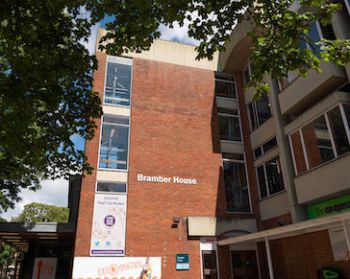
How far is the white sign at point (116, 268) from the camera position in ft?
40.1

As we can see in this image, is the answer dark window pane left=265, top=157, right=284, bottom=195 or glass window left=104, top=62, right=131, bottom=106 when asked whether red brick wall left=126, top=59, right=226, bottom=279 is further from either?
dark window pane left=265, top=157, right=284, bottom=195

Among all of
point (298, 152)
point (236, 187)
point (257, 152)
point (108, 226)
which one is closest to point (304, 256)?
point (298, 152)

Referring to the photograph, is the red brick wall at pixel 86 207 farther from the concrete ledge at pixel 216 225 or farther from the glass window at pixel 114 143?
the concrete ledge at pixel 216 225

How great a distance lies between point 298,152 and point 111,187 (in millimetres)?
8081

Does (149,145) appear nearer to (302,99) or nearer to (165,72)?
(165,72)

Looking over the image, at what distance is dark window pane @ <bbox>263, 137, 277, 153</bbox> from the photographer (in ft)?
48.7

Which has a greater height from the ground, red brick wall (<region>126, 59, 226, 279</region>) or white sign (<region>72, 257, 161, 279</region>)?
red brick wall (<region>126, 59, 226, 279</region>)

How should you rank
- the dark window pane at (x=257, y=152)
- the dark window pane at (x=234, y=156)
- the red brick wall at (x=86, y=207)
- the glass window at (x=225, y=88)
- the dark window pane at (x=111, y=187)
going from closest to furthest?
the red brick wall at (x=86, y=207) → the dark window pane at (x=111, y=187) → the dark window pane at (x=257, y=152) → the dark window pane at (x=234, y=156) → the glass window at (x=225, y=88)

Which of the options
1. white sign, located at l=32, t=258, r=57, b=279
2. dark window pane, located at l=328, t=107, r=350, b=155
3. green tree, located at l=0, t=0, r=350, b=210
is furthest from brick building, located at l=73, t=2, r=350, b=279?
white sign, located at l=32, t=258, r=57, b=279

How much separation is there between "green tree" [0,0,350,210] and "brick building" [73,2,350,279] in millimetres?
4847

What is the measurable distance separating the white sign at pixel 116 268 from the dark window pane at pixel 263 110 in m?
8.45

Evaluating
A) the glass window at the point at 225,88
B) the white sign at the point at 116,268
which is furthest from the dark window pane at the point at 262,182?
the white sign at the point at 116,268

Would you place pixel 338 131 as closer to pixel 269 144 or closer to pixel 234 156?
pixel 269 144

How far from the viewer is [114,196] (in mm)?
13797
